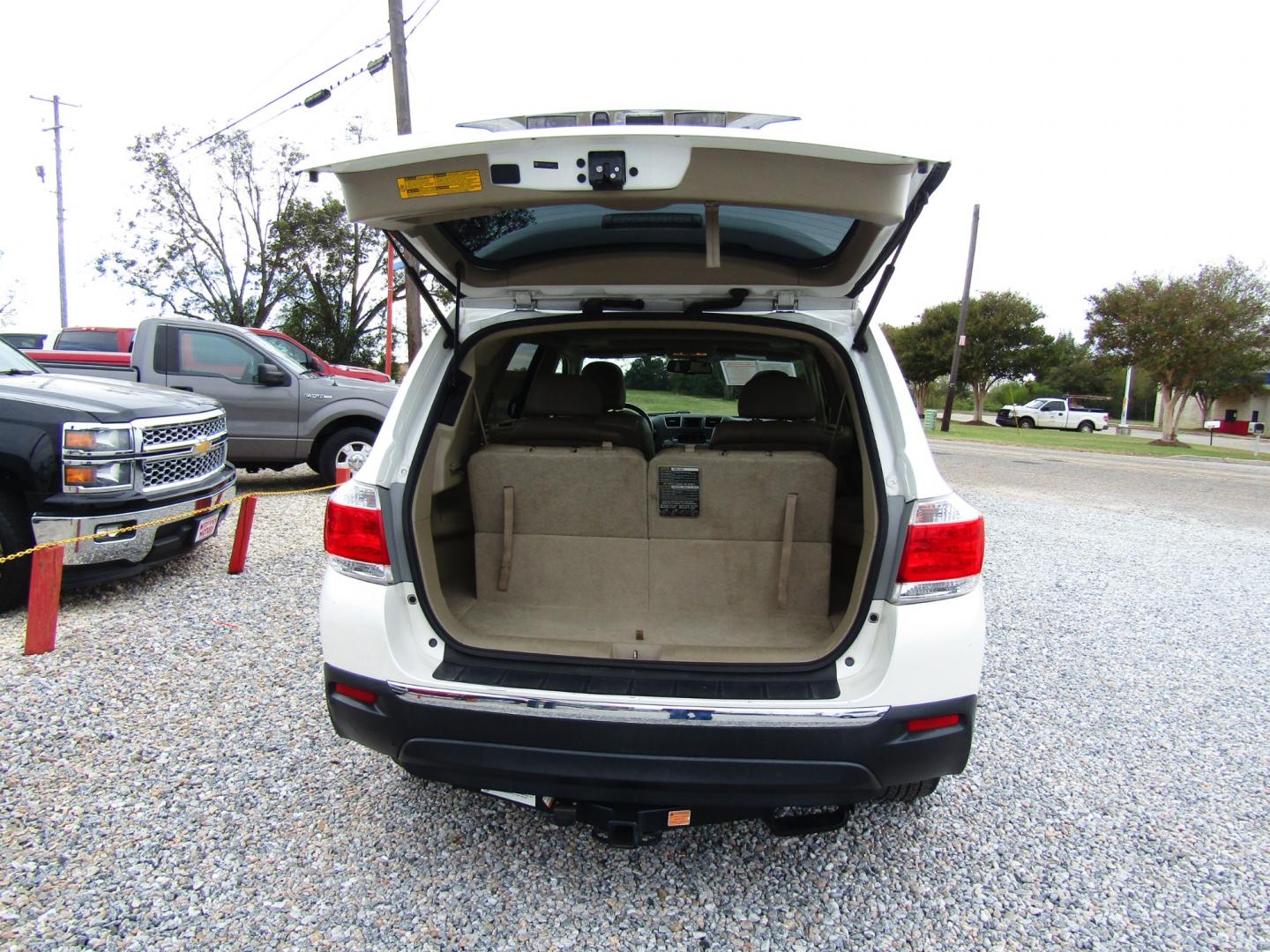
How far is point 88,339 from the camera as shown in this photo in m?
14.7

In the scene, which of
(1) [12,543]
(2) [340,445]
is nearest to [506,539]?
(1) [12,543]

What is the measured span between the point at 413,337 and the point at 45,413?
363 inches

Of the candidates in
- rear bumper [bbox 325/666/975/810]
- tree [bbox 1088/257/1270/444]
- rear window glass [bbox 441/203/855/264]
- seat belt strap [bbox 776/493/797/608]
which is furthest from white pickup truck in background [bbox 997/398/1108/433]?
rear bumper [bbox 325/666/975/810]

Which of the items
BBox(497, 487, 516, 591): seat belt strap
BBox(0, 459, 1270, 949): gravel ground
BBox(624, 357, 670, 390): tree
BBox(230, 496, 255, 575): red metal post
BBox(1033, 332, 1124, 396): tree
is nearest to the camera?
BBox(0, 459, 1270, 949): gravel ground

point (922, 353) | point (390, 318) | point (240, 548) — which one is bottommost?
point (240, 548)

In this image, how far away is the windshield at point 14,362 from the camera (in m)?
4.83

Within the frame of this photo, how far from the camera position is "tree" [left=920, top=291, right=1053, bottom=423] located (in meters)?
39.0

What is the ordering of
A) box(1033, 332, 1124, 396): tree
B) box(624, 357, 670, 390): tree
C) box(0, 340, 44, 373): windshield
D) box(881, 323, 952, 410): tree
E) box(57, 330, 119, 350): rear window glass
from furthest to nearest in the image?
box(1033, 332, 1124, 396): tree → box(881, 323, 952, 410): tree → box(57, 330, 119, 350): rear window glass → box(0, 340, 44, 373): windshield → box(624, 357, 670, 390): tree

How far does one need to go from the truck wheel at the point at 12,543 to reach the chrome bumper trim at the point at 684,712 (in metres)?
3.48

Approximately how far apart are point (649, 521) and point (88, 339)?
16442 mm

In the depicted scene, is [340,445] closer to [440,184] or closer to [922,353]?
[440,184]

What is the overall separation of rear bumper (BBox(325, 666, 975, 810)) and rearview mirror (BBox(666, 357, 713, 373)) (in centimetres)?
245

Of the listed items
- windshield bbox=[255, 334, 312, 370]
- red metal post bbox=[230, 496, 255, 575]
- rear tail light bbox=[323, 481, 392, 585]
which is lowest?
red metal post bbox=[230, 496, 255, 575]

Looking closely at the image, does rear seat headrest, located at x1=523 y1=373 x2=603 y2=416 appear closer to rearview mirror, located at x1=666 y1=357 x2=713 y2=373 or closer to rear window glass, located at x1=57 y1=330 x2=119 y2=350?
rearview mirror, located at x1=666 y1=357 x2=713 y2=373
